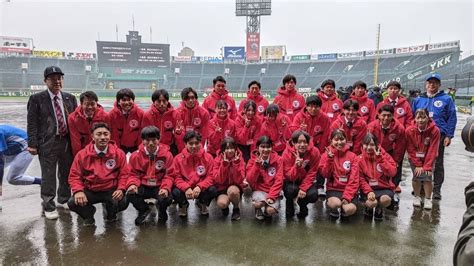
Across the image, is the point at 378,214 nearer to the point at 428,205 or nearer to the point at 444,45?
the point at 428,205

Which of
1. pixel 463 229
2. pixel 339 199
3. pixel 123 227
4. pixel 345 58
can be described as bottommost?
pixel 123 227

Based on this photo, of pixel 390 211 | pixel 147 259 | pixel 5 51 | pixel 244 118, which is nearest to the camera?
pixel 147 259

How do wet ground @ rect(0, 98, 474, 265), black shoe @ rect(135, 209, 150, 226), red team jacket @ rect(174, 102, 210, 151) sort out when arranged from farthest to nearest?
red team jacket @ rect(174, 102, 210, 151) < black shoe @ rect(135, 209, 150, 226) < wet ground @ rect(0, 98, 474, 265)

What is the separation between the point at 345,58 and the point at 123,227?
1974 inches

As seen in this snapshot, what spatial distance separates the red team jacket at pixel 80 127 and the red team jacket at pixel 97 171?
0.51 meters

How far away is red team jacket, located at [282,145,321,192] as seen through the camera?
4016 millimetres

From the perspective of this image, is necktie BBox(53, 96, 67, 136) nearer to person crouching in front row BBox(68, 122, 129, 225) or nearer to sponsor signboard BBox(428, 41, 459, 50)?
person crouching in front row BBox(68, 122, 129, 225)

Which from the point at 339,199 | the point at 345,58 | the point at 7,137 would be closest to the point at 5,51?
the point at 345,58

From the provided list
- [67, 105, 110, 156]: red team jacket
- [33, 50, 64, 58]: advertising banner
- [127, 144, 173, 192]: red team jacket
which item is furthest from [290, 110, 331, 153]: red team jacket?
[33, 50, 64, 58]: advertising banner

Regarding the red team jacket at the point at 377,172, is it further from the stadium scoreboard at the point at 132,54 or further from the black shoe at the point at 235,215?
the stadium scoreboard at the point at 132,54

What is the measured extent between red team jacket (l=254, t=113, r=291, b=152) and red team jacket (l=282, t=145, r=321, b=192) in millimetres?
714

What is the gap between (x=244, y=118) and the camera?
493cm

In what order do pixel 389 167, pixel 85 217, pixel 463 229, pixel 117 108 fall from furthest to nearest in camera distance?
pixel 117 108
pixel 389 167
pixel 85 217
pixel 463 229

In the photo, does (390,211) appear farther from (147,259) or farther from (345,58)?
(345,58)
